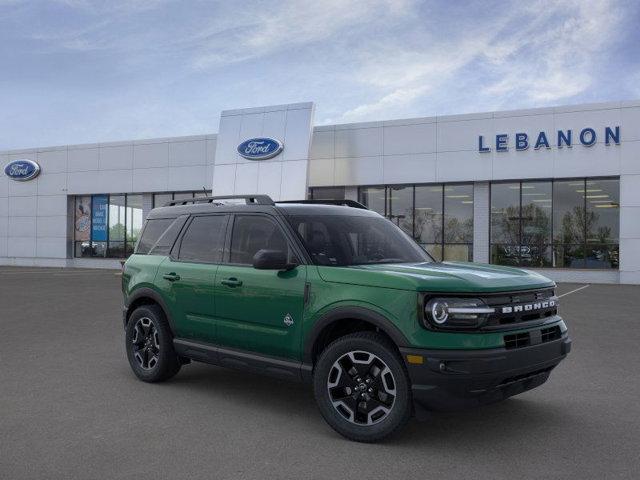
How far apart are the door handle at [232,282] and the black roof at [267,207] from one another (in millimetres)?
671

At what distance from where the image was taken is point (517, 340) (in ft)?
14.8

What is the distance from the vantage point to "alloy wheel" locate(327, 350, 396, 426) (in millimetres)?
4535

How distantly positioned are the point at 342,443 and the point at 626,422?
2.39 meters

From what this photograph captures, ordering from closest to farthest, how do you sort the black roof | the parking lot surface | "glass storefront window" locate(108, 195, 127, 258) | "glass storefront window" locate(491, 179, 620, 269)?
1. the parking lot surface
2. the black roof
3. "glass storefront window" locate(491, 179, 620, 269)
4. "glass storefront window" locate(108, 195, 127, 258)

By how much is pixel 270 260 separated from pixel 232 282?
2.45 ft

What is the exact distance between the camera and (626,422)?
5145 millimetres

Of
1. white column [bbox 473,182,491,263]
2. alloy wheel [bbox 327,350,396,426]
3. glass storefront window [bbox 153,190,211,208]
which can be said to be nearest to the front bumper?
alloy wheel [bbox 327,350,396,426]

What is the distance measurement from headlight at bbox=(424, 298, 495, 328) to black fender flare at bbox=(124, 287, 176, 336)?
9.66 ft

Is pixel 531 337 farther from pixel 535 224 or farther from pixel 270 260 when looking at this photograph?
pixel 535 224

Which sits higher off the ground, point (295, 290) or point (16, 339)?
point (295, 290)

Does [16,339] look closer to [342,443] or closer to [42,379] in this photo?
[42,379]

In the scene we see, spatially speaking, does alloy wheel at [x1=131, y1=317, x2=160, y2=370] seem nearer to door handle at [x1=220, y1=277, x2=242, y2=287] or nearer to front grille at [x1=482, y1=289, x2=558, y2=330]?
door handle at [x1=220, y1=277, x2=242, y2=287]

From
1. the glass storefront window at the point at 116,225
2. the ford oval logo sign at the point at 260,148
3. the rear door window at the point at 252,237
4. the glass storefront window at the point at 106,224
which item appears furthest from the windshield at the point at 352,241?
the glass storefront window at the point at 116,225

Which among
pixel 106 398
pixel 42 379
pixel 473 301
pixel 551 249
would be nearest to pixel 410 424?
pixel 473 301
